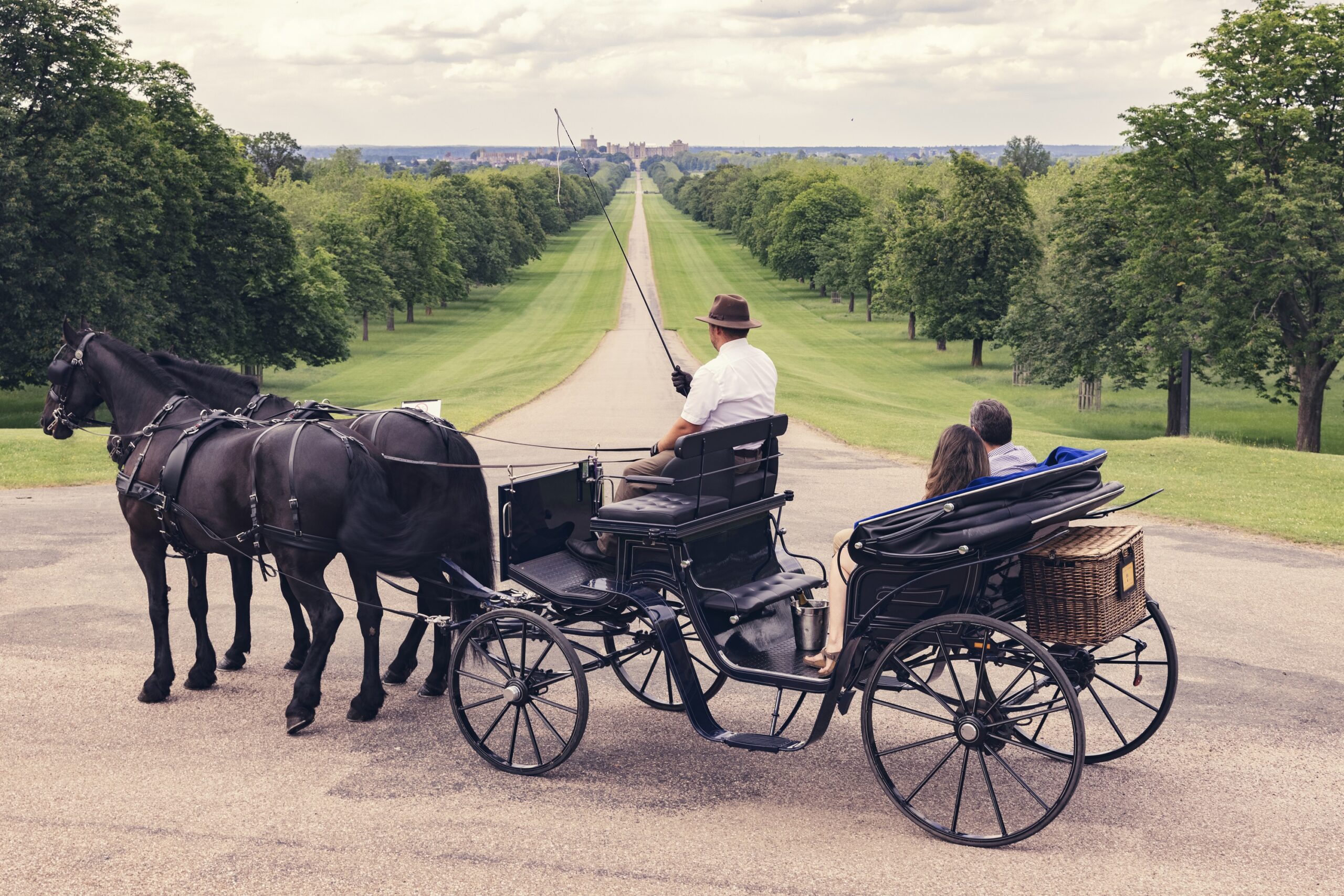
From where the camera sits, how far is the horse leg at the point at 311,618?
7305mm

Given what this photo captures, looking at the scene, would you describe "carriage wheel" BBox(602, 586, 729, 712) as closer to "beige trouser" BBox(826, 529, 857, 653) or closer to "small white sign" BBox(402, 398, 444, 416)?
"beige trouser" BBox(826, 529, 857, 653)

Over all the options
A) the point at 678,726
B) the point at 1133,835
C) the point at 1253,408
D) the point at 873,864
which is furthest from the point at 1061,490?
the point at 1253,408

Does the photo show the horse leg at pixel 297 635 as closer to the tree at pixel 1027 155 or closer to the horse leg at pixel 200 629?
the horse leg at pixel 200 629

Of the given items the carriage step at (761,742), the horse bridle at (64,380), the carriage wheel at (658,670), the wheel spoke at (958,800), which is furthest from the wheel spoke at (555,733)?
the horse bridle at (64,380)

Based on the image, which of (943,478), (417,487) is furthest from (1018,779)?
(417,487)

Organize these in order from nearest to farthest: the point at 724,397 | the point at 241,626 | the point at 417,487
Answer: the point at 724,397
the point at 417,487
the point at 241,626

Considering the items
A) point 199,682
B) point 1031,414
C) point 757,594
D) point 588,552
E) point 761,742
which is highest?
point 588,552

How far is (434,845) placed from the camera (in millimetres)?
5734

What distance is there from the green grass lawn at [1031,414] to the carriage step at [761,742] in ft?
28.9

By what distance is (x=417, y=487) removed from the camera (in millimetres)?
7984

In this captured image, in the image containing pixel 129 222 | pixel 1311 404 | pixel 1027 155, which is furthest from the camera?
pixel 1027 155

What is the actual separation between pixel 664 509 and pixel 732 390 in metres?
0.97

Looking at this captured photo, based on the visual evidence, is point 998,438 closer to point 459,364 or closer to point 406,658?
point 406,658

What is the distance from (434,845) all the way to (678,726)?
2.27 metres
